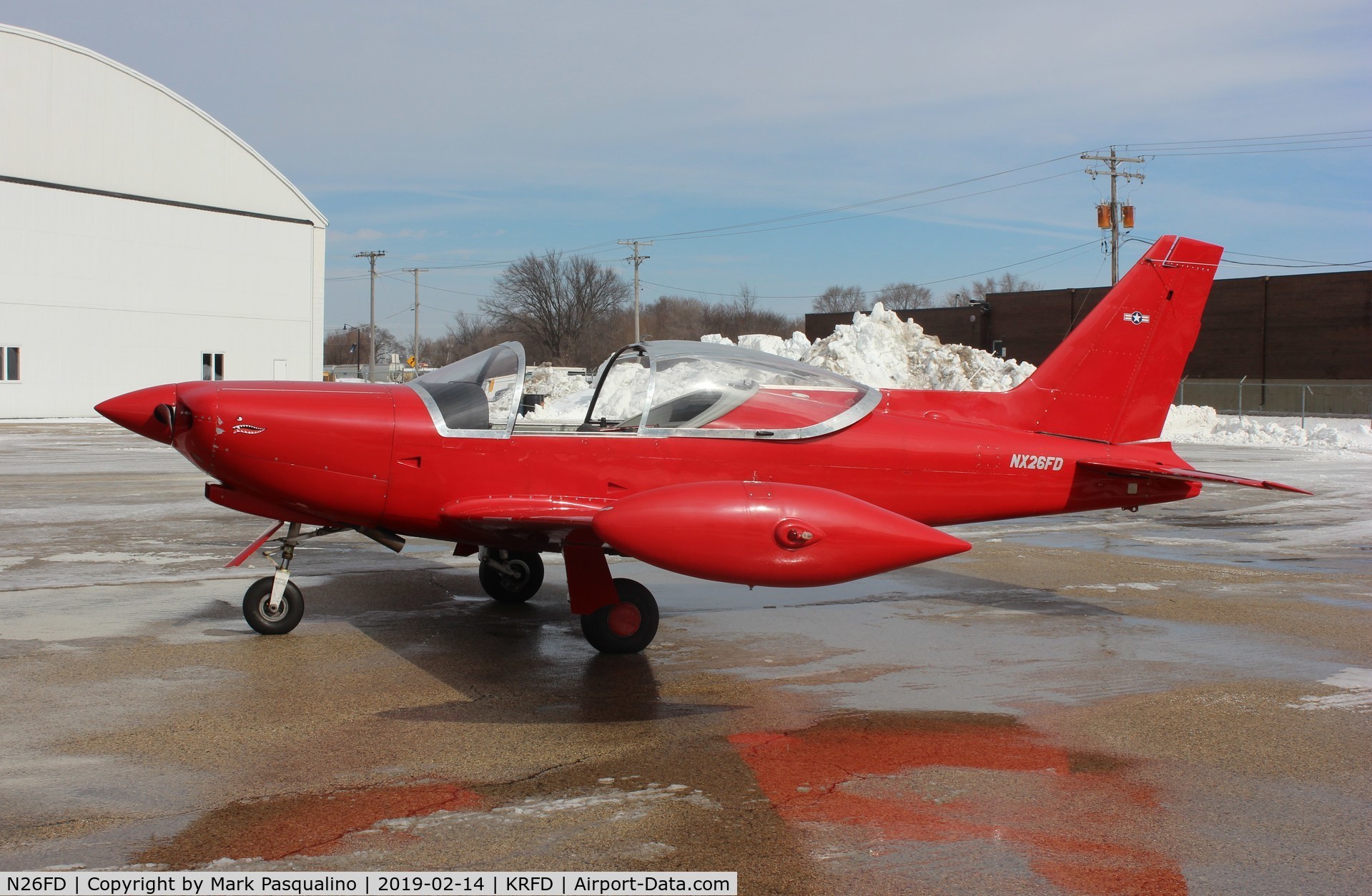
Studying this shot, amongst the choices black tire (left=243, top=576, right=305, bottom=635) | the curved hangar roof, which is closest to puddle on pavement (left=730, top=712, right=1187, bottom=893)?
black tire (left=243, top=576, right=305, bottom=635)

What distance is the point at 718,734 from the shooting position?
5234 millimetres

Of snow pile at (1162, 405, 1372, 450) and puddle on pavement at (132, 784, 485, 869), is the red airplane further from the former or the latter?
snow pile at (1162, 405, 1372, 450)

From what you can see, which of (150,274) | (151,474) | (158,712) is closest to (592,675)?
(158,712)

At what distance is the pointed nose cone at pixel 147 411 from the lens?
21.3ft

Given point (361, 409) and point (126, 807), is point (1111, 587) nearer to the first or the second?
point (361, 409)

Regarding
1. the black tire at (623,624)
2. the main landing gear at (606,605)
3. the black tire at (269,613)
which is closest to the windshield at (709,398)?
the main landing gear at (606,605)

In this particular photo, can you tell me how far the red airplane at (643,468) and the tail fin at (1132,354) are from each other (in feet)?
1.01

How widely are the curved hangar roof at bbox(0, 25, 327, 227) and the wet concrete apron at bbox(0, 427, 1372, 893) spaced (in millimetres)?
36316

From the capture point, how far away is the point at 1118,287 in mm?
8445

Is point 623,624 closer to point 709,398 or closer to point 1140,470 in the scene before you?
point 709,398

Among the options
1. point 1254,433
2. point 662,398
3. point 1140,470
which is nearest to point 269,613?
point 662,398

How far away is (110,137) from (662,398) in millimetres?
Answer: 41679

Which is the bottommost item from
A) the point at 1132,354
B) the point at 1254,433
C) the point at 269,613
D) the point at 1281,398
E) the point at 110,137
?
the point at 269,613

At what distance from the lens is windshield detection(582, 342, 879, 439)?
22.4 feet
